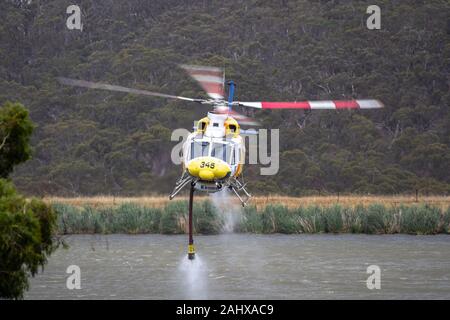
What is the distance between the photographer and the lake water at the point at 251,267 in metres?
28.1

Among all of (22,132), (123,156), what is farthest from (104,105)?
(22,132)

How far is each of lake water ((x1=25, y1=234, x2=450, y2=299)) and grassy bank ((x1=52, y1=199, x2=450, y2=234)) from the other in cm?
37

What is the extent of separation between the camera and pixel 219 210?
140 ft

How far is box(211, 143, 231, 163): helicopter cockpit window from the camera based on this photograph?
2794cm

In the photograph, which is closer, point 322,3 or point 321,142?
point 321,142

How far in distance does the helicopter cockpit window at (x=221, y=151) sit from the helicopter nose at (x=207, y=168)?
25 cm

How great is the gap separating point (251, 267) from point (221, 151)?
6867 mm

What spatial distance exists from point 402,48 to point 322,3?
975 centimetres

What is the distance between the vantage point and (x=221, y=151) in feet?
92.1

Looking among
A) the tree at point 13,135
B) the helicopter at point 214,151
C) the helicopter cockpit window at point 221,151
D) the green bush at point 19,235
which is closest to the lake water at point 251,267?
the helicopter at point 214,151

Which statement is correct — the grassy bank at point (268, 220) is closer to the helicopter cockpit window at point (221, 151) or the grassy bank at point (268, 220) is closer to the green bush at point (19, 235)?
the helicopter cockpit window at point (221, 151)

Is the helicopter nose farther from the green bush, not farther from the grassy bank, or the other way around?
the grassy bank

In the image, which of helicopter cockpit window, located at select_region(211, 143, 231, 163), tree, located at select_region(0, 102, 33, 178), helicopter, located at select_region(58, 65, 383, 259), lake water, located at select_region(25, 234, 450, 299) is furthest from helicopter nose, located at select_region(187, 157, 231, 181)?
tree, located at select_region(0, 102, 33, 178)

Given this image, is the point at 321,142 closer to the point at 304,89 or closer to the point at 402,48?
the point at 304,89
